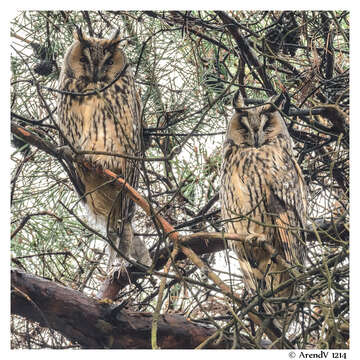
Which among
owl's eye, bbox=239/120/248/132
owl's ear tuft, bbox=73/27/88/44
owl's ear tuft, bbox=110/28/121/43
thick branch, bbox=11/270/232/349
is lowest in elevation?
thick branch, bbox=11/270/232/349

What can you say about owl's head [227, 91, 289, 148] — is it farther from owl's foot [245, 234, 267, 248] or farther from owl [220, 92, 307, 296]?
owl's foot [245, 234, 267, 248]

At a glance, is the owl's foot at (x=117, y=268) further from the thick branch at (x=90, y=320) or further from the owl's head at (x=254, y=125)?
the owl's head at (x=254, y=125)

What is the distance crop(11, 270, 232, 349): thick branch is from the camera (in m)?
2.01

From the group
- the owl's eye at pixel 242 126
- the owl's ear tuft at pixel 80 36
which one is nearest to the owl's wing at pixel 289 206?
the owl's eye at pixel 242 126

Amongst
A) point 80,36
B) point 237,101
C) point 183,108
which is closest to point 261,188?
point 237,101

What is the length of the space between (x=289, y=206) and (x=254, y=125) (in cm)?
43

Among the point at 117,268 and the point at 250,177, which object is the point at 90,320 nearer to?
the point at 117,268

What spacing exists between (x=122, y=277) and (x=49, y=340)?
0.49 metres

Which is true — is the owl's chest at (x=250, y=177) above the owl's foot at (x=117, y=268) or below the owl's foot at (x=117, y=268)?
above

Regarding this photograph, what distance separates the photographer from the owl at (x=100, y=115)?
2.58 meters

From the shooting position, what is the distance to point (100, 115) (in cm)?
258

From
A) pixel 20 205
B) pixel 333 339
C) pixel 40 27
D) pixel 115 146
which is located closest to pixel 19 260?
pixel 20 205

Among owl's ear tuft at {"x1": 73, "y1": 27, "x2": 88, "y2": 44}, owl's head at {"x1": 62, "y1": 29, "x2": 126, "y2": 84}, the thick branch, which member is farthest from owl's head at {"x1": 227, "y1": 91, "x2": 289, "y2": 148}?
the thick branch

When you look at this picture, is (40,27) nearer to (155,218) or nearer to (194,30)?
(194,30)
